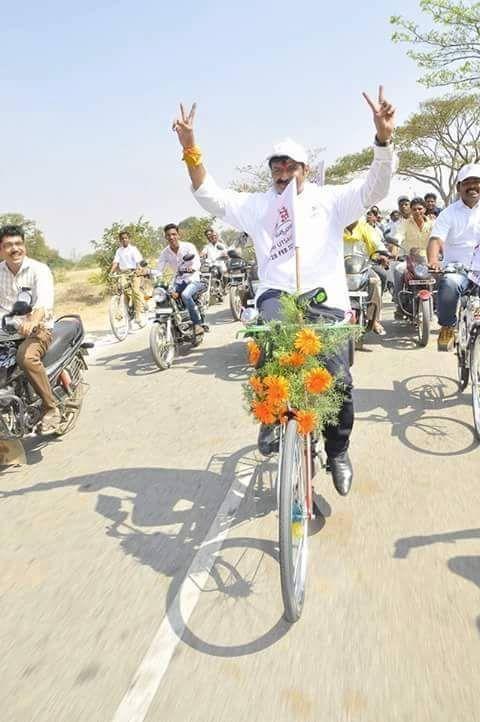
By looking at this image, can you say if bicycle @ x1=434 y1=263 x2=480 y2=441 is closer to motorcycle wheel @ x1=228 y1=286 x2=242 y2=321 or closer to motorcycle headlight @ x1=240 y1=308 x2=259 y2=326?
motorcycle headlight @ x1=240 y1=308 x2=259 y2=326

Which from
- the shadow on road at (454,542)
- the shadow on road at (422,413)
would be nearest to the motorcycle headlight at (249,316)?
the shadow on road at (454,542)

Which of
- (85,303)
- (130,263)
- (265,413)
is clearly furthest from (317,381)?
(85,303)

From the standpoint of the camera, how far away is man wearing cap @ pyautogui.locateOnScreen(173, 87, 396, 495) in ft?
10.9

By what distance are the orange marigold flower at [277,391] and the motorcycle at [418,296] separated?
5.15 metres

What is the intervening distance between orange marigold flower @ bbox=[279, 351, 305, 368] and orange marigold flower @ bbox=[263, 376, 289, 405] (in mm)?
103

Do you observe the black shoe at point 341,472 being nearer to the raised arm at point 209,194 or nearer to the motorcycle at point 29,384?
the raised arm at point 209,194

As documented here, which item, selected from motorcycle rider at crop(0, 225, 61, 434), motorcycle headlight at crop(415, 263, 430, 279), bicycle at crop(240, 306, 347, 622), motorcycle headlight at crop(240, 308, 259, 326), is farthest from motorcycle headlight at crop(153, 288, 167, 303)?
bicycle at crop(240, 306, 347, 622)

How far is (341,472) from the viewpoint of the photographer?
368cm

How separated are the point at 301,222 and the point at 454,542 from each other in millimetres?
2107

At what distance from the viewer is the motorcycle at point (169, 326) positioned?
27.1 ft

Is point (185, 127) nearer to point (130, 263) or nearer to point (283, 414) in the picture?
point (283, 414)

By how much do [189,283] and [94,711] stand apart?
7596 mm

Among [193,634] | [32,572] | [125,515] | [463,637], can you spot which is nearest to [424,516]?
[463,637]

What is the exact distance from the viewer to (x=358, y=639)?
8.21ft
